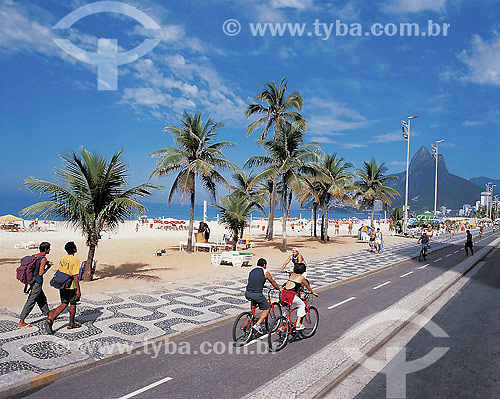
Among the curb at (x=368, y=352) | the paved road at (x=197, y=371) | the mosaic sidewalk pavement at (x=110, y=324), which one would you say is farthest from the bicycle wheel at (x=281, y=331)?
the mosaic sidewalk pavement at (x=110, y=324)

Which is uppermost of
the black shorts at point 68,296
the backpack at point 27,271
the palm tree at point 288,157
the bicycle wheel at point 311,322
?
the palm tree at point 288,157

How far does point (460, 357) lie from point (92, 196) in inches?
457

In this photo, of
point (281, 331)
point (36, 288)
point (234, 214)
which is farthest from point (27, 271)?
point (234, 214)

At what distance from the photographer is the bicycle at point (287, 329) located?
6695 millimetres

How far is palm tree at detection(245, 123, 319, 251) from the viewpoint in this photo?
76.3 feet

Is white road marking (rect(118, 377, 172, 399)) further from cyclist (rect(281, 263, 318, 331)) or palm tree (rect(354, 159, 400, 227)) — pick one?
palm tree (rect(354, 159, 400, 227))

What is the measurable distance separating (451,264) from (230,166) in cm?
1392

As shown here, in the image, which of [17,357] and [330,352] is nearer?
[17,357]

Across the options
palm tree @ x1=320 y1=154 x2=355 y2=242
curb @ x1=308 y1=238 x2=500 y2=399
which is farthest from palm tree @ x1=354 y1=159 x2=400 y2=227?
curb @ x1=308 y1=238 x2=500 y2=399

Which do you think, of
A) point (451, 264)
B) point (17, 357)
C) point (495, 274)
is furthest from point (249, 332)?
point (451, 264)

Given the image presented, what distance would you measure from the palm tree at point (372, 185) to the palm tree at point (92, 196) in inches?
1264

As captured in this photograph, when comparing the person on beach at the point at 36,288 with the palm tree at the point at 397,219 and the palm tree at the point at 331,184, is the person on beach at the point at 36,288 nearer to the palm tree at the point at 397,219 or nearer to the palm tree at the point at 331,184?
the palm tree at the point at 331,184

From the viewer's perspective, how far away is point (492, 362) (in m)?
6.29

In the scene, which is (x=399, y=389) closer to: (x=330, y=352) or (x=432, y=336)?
(x=330, y=352)
